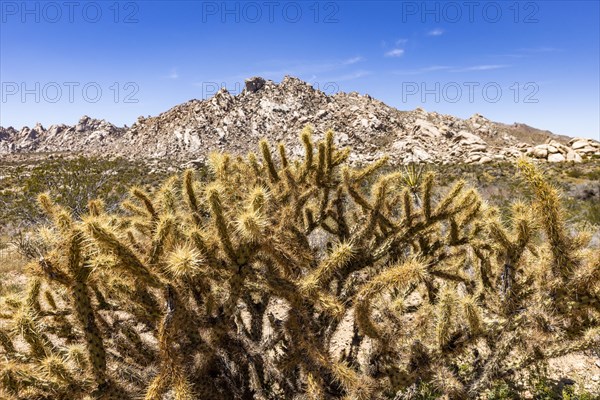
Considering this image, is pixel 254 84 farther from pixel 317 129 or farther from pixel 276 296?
pixel 276 296

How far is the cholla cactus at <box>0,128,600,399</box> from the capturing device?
7.38 ft

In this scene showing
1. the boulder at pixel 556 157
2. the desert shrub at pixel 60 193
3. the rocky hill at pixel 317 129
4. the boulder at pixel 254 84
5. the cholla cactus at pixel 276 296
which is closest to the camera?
the cholla cactus at pixel 276 296

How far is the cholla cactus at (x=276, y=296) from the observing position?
2250 mm

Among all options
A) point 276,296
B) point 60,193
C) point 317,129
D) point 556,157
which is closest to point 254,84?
point 317,129

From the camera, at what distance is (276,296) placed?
2.82 metres

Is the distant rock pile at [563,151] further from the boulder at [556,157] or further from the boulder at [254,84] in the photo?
the boulder at [254,84]

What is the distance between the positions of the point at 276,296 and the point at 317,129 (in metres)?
39.4

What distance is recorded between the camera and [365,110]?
49531mm

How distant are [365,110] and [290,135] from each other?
43.1 feet

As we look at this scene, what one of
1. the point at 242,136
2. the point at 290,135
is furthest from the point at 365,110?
the point at 242,136

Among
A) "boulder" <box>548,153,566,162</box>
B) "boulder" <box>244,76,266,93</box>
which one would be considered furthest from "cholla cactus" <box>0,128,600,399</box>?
"boulder" <box>244,76,266,93</box>

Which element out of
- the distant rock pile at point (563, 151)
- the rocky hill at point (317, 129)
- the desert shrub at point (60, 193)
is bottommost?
the desert shrub at point (60, 193)

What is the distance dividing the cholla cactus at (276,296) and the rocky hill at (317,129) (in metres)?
30.1

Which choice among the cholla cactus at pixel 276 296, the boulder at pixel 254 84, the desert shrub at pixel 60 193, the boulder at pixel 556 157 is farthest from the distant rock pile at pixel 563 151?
the boulder at pixel 254 84
